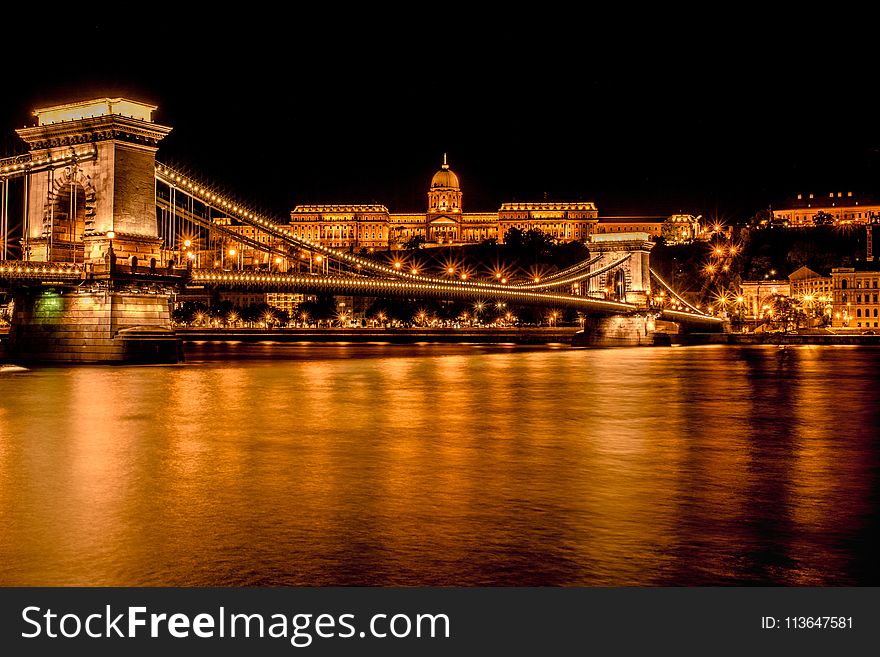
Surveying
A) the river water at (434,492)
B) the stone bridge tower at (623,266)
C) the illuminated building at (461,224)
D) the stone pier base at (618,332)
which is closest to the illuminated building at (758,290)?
the illuminated building at (461,224)

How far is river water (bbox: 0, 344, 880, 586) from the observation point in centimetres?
588

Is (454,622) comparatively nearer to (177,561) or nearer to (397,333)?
(177,561)

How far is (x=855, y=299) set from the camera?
99.1 m

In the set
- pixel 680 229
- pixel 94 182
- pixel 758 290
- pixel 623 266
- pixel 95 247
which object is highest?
pixel 680 229

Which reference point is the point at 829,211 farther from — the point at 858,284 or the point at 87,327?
the point at 87,327

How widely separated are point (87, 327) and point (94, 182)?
487 cm

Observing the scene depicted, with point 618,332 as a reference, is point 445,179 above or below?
above

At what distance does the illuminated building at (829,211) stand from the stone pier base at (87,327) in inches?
5318

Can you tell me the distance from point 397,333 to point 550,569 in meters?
82.8

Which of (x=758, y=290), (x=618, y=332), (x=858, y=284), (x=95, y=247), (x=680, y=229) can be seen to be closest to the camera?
Result: (x=95, y=247)

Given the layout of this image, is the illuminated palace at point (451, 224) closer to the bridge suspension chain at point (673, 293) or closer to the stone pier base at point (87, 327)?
the bridge suspension chain at point (673, 293)

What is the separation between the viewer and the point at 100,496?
835 centimetres

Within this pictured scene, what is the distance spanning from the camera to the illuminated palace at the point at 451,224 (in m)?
166

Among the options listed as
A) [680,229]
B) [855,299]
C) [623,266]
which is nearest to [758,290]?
[855,299]
